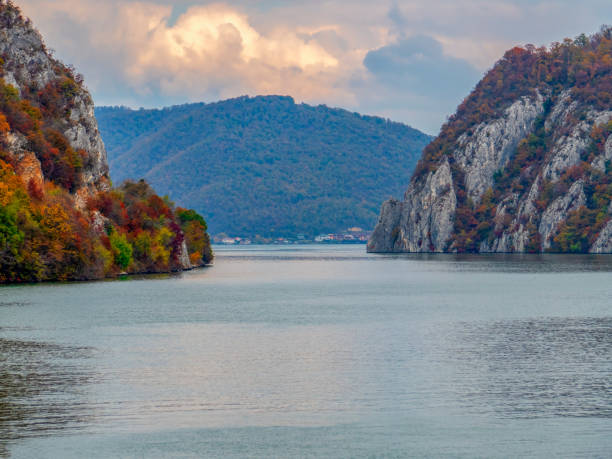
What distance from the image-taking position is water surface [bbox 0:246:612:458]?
84.8ft

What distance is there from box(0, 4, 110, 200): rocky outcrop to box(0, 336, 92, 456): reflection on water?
2966 inches

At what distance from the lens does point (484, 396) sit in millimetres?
32094

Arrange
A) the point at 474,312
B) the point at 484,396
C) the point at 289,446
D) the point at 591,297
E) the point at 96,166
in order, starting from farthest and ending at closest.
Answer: the point at 96,166, the point at 591,297, the point at 474,312, the point at 484,396, the point at 289,446

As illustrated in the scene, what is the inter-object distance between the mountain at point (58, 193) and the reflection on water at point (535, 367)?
161 ft

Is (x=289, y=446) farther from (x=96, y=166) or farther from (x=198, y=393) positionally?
(x=96, y=166)

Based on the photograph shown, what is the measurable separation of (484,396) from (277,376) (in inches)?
332

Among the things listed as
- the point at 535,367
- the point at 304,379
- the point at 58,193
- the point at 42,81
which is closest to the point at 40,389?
the point at 304,379

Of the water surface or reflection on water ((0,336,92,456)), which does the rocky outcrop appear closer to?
the water surface

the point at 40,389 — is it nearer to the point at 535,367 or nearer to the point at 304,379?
the point at 304,379

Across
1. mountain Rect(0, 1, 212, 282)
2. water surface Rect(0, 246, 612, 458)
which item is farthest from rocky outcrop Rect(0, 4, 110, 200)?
water surface Rect(0, 246, 612, 458)

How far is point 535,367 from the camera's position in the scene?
38344 millimetres

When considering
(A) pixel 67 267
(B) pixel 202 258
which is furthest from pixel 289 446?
(B) pixel 202 258

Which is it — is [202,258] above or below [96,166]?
below

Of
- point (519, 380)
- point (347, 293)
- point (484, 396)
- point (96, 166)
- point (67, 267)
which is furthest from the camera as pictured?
point (96, 166)
